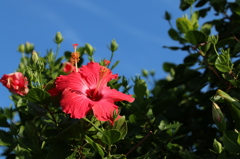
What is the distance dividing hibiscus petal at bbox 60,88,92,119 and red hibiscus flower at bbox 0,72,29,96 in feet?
2.59

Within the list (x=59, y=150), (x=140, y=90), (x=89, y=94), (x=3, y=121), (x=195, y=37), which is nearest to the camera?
(x=59, y=150)

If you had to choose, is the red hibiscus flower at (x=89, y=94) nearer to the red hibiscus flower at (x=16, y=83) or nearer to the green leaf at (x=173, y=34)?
the red hibiscus flower at (x=16, y=83)

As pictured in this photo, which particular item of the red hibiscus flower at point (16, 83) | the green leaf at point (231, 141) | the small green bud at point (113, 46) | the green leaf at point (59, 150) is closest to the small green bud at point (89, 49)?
the small green bud at point (113, 46)

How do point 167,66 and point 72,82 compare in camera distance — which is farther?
point 167,66

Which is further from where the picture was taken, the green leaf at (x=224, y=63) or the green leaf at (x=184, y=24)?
the green leaf at (x=184, y=24)

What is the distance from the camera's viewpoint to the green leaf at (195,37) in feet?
8.84

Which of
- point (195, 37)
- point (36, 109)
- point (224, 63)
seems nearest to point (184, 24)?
point (195, 37)

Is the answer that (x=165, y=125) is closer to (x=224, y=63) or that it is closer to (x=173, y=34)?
(x=224, y=63)

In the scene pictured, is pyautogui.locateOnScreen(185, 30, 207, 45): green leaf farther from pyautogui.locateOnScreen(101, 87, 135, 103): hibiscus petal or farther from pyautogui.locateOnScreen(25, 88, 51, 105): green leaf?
pyautogui.locateOnScreen(25, 88, 51, 105): green leaf

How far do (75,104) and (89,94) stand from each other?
226 millimetres

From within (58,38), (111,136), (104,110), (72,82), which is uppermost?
(58,38)

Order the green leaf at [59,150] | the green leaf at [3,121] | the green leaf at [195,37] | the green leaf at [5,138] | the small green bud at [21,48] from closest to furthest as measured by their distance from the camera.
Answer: the green leaf at [59,150]
the green leaf at [5,138]
the green leaf at [3,121]
the green leaf at [195,37]
the small green bud at [21,48]

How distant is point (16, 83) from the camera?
278cm

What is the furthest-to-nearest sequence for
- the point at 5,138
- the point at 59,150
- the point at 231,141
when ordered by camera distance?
the point at 5,138 < the point at 59,150 < the point at 231,141
